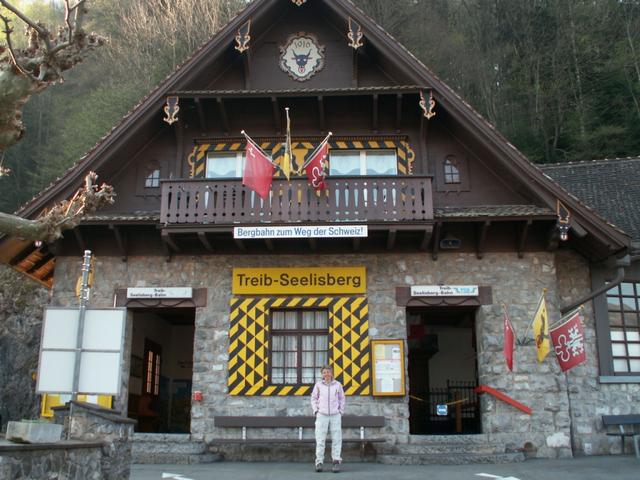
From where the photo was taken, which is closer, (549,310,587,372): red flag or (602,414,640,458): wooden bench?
(549,310,587,372): red flag

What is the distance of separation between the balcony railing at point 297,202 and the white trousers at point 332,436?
429 centimetres

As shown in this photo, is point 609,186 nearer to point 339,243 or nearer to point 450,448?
point 339,243

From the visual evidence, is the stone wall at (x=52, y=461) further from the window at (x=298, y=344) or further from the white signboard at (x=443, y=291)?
the white signboard at (x=443, y=291)

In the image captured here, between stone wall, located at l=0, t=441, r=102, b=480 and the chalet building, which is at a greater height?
the chalet building

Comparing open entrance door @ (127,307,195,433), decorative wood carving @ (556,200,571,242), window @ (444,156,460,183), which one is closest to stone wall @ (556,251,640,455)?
decorative wood carving @ (556,200,571,242)

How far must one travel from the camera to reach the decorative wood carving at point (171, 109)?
1573cm

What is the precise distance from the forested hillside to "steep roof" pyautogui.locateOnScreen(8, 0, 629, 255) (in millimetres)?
14257

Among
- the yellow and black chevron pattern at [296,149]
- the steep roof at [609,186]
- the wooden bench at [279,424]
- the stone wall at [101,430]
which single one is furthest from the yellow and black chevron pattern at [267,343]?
the steep roof at [609,186]

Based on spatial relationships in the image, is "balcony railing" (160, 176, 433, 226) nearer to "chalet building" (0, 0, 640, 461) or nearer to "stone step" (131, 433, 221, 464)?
"chalet building" (0, 0, 640, 461)

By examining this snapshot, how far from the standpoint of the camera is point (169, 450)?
14328mm

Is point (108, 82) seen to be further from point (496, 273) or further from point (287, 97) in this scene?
point (496, 273)

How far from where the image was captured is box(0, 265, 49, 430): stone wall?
2136 cm

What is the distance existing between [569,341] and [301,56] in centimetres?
894

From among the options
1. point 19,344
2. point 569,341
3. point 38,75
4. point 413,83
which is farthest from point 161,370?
point 38,75
